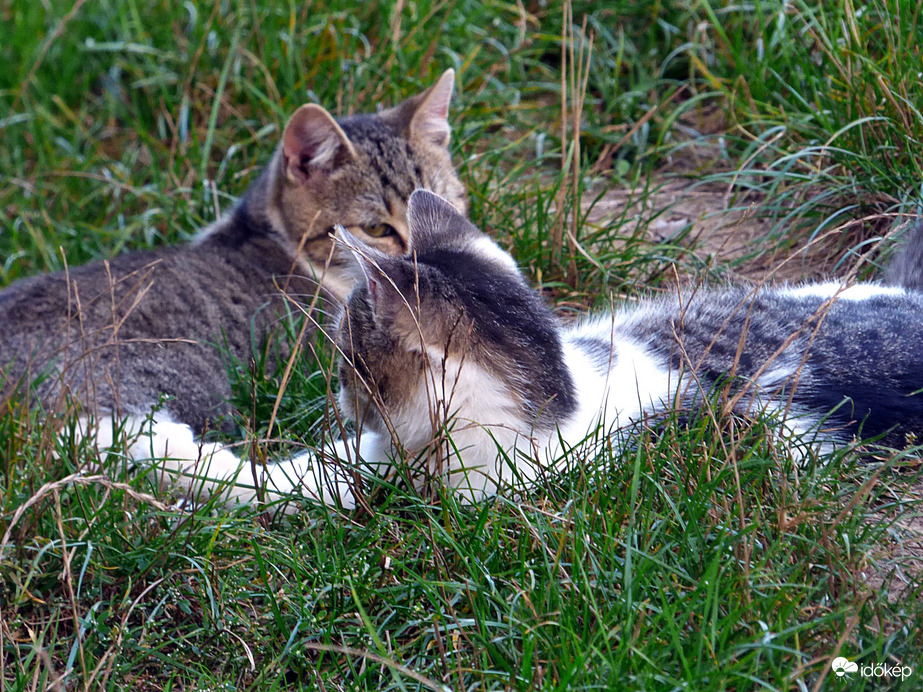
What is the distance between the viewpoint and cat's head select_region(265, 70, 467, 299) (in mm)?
3434

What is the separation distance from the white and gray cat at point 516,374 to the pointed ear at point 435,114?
54.0 inches

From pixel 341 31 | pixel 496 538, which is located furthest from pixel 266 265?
pixel 496 538

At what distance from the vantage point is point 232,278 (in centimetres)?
328

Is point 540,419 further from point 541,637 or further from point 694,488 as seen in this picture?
point 541,637

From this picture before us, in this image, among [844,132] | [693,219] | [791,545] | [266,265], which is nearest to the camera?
[791,545]

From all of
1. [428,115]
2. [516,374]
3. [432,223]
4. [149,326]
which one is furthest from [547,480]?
[428,115]

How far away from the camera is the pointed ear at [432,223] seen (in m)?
2.22

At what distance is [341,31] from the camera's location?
4.29m

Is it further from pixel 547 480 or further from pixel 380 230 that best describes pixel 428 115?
pixel 547 480

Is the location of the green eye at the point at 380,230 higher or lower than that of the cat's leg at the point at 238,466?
higher

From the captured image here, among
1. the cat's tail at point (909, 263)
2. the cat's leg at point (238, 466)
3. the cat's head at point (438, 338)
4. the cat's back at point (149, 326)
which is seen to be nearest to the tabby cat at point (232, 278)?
the cat's back at point (149, 326)

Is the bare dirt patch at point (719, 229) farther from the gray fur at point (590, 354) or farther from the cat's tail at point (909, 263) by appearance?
the gray fur at point (590, 354)

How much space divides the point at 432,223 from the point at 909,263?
1.54 meters

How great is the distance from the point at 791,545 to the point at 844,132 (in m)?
1.95
